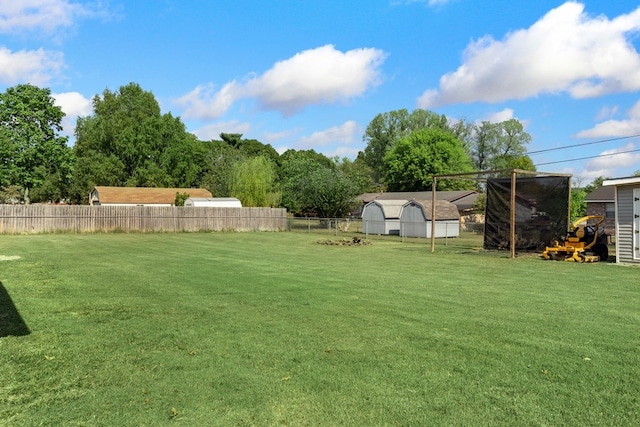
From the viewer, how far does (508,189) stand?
68.4 ft

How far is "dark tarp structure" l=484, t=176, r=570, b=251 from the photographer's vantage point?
63.2 ft

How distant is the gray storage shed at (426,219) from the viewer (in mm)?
32969

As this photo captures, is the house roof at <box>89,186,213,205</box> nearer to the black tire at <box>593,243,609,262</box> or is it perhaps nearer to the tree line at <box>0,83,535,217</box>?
the tree line at <box>0,83,535,217</box>

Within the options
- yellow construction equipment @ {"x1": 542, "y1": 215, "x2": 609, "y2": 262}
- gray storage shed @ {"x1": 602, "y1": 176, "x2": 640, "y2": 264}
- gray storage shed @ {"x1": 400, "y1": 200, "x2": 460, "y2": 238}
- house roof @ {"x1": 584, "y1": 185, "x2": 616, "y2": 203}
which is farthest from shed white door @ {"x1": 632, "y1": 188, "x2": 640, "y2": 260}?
house roof @ {"x1": 584, "y1": 185, "x2": 616, "y2": 203}

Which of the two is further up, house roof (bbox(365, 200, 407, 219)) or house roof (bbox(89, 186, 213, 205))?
house roof (bbox(89, 186, 213, 205))

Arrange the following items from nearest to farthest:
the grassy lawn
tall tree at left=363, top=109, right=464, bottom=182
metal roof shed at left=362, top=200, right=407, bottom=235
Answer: the grassy lawn
metal roof shed at left=362, top=200, right=407, bottom=235
tall tree at left=363, top=109, right=464, bottom=182

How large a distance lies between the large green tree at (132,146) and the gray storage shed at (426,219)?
33.9 metres

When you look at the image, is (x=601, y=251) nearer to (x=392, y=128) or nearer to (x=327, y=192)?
(x=327, y=192)

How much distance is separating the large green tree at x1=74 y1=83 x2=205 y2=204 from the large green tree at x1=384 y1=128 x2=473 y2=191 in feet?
89.0

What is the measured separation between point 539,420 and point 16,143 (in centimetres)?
5062

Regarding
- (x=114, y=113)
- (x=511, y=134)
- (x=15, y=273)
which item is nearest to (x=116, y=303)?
(x=15, y=273)

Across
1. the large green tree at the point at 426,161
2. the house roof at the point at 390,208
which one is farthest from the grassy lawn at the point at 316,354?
the large green tree at the point at 426,161

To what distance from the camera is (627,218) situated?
15992mm

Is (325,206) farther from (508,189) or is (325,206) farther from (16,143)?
(16,143)
